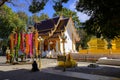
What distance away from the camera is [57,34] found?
1797 inches

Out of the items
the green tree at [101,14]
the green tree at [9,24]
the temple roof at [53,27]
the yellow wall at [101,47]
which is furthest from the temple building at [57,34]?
the green tree at [101,14]

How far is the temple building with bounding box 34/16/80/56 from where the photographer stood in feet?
150

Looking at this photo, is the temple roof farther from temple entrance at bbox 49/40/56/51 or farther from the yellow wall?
the yellow wall

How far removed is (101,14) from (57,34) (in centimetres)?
3120

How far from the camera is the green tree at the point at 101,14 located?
513 inches

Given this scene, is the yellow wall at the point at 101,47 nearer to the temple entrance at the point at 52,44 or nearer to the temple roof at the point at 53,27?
the temple roof at the point at 53,27

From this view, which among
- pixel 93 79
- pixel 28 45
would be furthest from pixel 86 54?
pixel 93 79

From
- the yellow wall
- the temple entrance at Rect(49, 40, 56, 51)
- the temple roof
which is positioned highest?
the temple roof

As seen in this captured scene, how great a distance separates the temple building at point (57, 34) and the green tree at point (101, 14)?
28422mm

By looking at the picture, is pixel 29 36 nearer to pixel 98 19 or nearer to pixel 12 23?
pixel 98 19

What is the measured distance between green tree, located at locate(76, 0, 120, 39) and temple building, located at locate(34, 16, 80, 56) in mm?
28422

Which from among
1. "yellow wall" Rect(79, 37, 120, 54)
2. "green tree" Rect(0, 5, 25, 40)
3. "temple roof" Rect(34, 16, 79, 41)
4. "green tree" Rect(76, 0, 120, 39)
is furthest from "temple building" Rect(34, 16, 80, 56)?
"green tree" Rect(76, 0, 120, 39)

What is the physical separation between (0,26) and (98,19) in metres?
41.0

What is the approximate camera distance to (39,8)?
16141 mm
